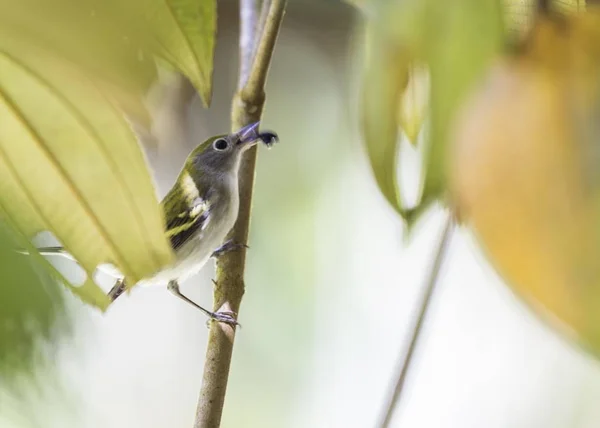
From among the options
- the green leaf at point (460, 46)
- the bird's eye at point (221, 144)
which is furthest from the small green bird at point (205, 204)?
the green leaf at point (460, 46)

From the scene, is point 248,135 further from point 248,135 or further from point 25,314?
point 25,314

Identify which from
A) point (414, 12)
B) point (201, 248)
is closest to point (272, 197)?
point (201, 248)

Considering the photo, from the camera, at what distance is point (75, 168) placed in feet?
1.07

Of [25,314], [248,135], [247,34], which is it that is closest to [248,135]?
[248,135]

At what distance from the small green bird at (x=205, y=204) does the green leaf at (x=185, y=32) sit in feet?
0.23

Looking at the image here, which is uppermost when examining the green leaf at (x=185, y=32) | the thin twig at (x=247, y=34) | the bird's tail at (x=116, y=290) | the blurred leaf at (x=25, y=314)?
the thin twig at (x=247, y=34)

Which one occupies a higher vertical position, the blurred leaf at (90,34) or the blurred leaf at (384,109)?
the blurred leaf at (384,109)

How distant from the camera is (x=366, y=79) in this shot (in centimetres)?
39

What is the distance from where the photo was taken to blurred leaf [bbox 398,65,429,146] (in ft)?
1.15

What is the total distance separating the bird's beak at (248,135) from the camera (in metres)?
0.43

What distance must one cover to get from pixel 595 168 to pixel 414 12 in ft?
0.46

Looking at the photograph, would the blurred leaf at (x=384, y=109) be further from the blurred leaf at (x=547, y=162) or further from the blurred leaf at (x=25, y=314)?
the blurred leaf at (x=25, y=314)

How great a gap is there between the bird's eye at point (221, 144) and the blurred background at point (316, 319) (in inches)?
2.0

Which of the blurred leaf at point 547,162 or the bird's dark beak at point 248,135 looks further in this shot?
the bird's dark beak at point 248,135
